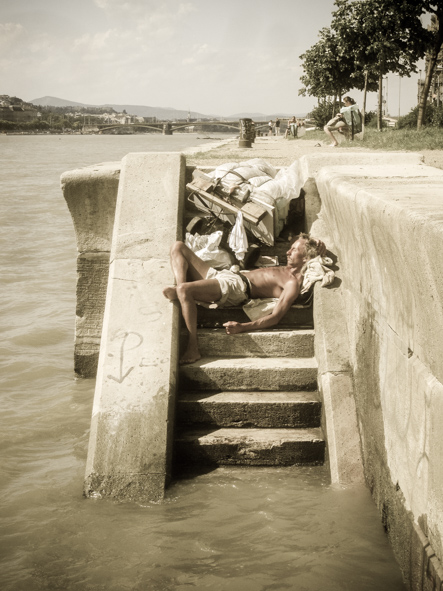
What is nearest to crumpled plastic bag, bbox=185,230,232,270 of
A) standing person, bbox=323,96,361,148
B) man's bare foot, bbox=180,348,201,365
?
man's bare foot, bbox=180,348,201,365

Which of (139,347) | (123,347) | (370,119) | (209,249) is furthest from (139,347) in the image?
(370,119)

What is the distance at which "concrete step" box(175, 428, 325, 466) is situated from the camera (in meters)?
4.84

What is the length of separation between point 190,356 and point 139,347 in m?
0.44

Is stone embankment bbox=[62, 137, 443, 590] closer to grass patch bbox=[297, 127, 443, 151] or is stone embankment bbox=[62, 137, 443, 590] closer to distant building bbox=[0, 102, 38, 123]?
grass patch bbox=[297, 127, 443, 151]

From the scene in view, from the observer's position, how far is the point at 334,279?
538 centimetres

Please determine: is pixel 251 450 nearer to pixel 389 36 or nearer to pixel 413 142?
pixel 413 142

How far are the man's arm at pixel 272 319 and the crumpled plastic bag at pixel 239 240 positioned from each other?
0.85m

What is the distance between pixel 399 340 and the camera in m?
3.52

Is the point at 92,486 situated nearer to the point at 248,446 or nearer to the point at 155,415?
the point at 155,415

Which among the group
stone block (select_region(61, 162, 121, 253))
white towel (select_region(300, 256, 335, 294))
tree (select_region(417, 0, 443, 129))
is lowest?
white towel (select_region(300, 256, 335, 294))

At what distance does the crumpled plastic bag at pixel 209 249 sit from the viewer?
6.19m

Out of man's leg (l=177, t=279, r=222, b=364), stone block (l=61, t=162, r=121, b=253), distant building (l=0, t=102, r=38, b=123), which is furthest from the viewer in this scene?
distant building (l=0, t=102, r=38, b=123)

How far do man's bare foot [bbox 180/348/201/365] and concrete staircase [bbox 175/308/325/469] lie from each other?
51 mm

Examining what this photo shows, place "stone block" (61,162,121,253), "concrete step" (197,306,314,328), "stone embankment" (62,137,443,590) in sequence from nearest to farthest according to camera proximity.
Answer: "stone embankment" (62,137,443,590) < "concrete step" (197,306,314,328) < "stone block" (61,162,121,253)
